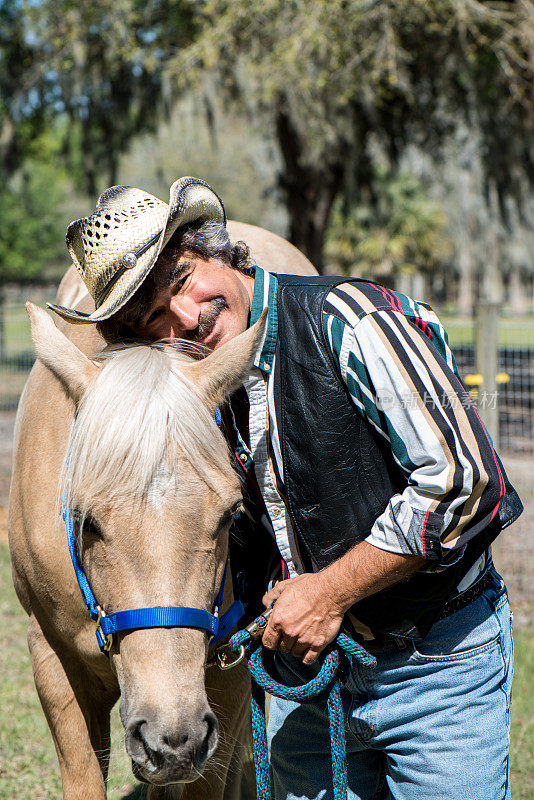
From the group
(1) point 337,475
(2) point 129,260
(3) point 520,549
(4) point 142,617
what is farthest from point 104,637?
(3) point 520,549

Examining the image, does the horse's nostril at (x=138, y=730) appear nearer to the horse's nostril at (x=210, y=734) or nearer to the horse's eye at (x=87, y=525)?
the horse's nostril at (x=210, y=734)

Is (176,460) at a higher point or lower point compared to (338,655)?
higher

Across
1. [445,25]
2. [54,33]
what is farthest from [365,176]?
[54,33]

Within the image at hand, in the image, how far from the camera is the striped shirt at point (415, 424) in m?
1.61

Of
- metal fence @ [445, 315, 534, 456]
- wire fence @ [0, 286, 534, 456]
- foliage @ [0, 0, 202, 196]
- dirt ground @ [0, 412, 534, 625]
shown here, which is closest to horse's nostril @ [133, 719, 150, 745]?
wire fence @ [0, 286, 534, 456]

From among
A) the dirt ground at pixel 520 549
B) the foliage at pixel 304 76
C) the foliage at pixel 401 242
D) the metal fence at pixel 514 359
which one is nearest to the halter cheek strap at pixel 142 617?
the dirt ground at pixel 520 549

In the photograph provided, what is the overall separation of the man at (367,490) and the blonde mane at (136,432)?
6.4 inches

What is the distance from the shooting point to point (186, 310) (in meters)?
1.97

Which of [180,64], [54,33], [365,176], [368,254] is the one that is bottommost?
[368,254]

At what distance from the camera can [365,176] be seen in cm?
1252

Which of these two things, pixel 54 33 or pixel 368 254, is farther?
pixel 368 254

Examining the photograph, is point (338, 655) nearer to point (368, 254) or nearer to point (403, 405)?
point (403, 405)

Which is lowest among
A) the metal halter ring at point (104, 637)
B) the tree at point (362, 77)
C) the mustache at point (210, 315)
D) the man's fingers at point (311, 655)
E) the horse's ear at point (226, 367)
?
the man's fingers at point (311, 655)

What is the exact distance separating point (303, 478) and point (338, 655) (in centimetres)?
44
